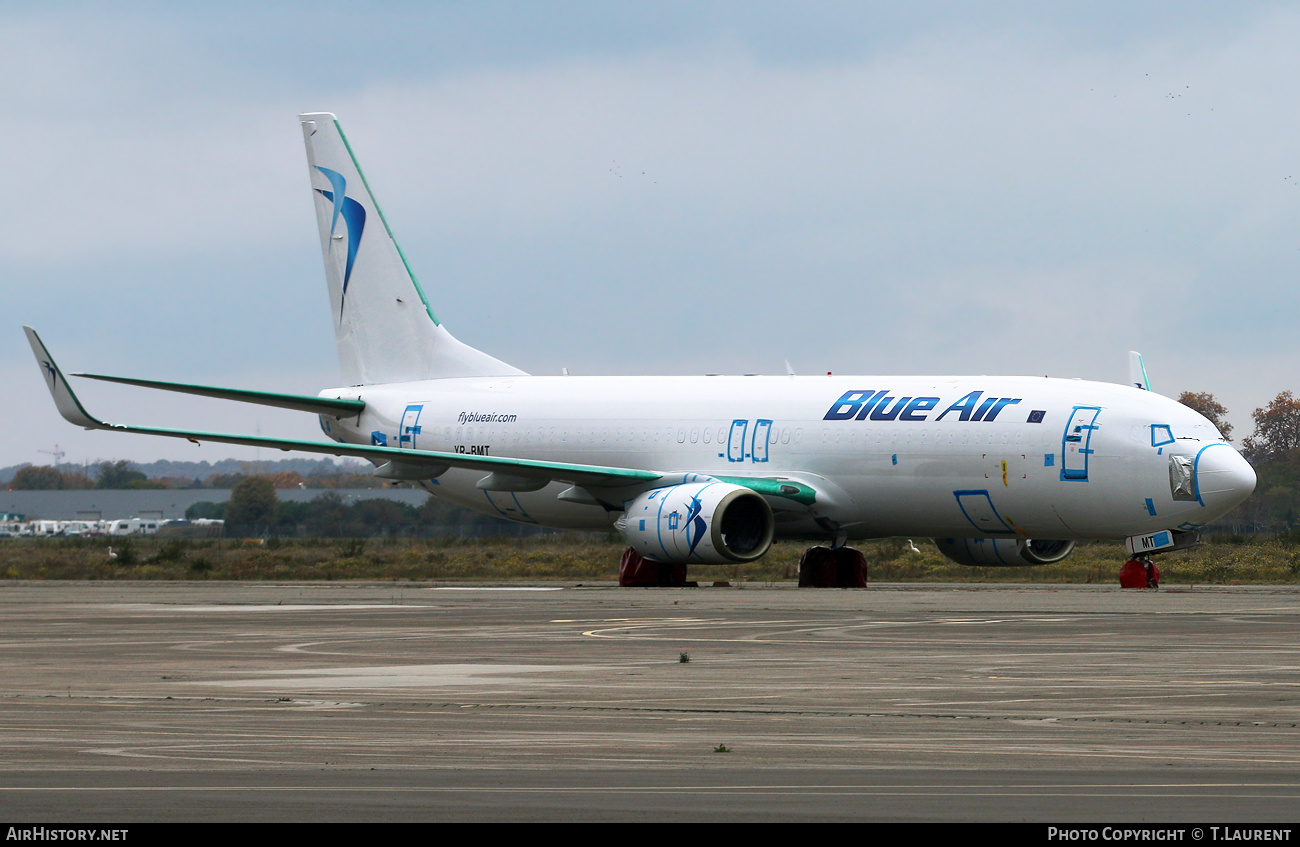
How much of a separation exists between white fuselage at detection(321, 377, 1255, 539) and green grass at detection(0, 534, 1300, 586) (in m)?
3.66

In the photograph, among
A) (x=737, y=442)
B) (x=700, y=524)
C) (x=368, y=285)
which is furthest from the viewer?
(x=368, y=285)

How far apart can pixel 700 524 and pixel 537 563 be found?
1865 centimetres

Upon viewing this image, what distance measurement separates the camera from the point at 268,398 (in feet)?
139

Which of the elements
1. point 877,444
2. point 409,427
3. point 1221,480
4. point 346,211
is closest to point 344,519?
point 346,211

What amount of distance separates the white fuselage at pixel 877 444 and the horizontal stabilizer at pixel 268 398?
1.23m

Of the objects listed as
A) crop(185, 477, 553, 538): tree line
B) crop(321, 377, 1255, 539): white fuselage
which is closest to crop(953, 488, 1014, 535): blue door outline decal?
crop(321, 377, 1255, 539): white fuselage

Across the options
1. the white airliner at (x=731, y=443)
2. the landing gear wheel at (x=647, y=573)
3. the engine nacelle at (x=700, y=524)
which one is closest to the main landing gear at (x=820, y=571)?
the landing gear wheel at (x=647, y=573)

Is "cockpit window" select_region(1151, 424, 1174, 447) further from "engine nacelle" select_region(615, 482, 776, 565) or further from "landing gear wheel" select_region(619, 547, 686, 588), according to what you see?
"landing gear wheel" select_region(619, 547, 686, 588)

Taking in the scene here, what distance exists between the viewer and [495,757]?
429 inches

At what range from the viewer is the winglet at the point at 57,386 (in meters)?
38.4

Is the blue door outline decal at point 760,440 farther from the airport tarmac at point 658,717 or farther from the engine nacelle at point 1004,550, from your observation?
the airport tarmac at point 658,717

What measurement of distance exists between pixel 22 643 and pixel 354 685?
7.05 m

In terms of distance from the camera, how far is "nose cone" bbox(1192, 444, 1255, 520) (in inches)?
1292

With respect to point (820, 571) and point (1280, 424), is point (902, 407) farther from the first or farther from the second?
point (1280, 424)
